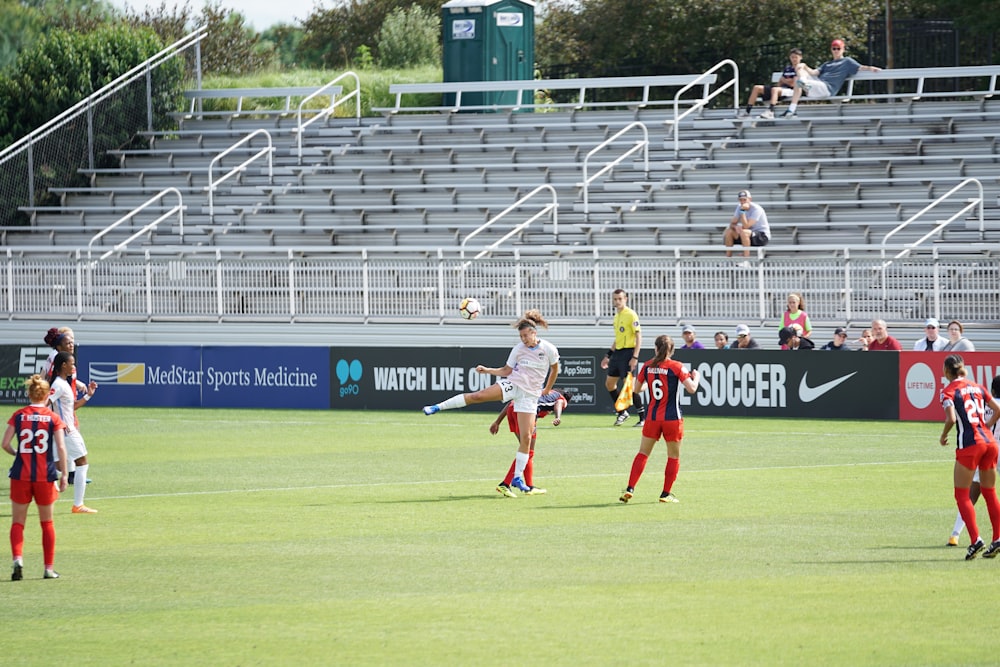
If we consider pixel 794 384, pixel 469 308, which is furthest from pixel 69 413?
pixel 794 384

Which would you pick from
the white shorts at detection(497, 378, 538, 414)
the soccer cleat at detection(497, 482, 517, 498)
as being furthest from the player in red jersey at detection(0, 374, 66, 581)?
the white shorts at detection(497, 378, 538, 414)

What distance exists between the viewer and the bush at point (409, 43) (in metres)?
56.2

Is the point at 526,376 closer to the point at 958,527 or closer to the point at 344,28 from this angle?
the point at 958,527

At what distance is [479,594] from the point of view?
11.1m

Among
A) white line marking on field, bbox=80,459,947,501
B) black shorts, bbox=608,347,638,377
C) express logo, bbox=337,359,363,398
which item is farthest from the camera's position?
express logo, bbox=337,359,363,398

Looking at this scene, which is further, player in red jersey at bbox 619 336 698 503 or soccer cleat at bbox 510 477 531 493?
soccer cleat at bbox 510 477 531 493

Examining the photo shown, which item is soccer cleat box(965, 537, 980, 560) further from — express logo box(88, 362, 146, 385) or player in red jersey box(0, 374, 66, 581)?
express logo box(88, 362, 146, 385)

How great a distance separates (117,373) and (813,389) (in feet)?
45.4

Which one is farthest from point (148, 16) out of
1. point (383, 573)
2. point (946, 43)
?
point (383, 573)

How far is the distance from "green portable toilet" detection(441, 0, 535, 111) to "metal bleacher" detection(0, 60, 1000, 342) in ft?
6.17

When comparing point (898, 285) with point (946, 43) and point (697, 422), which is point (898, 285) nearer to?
point (697, 422)

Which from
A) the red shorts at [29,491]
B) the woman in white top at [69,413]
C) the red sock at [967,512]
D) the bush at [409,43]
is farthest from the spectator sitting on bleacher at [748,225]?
the bush at [409,43]

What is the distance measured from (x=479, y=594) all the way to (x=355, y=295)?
19443 mm

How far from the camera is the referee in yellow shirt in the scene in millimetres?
24391
